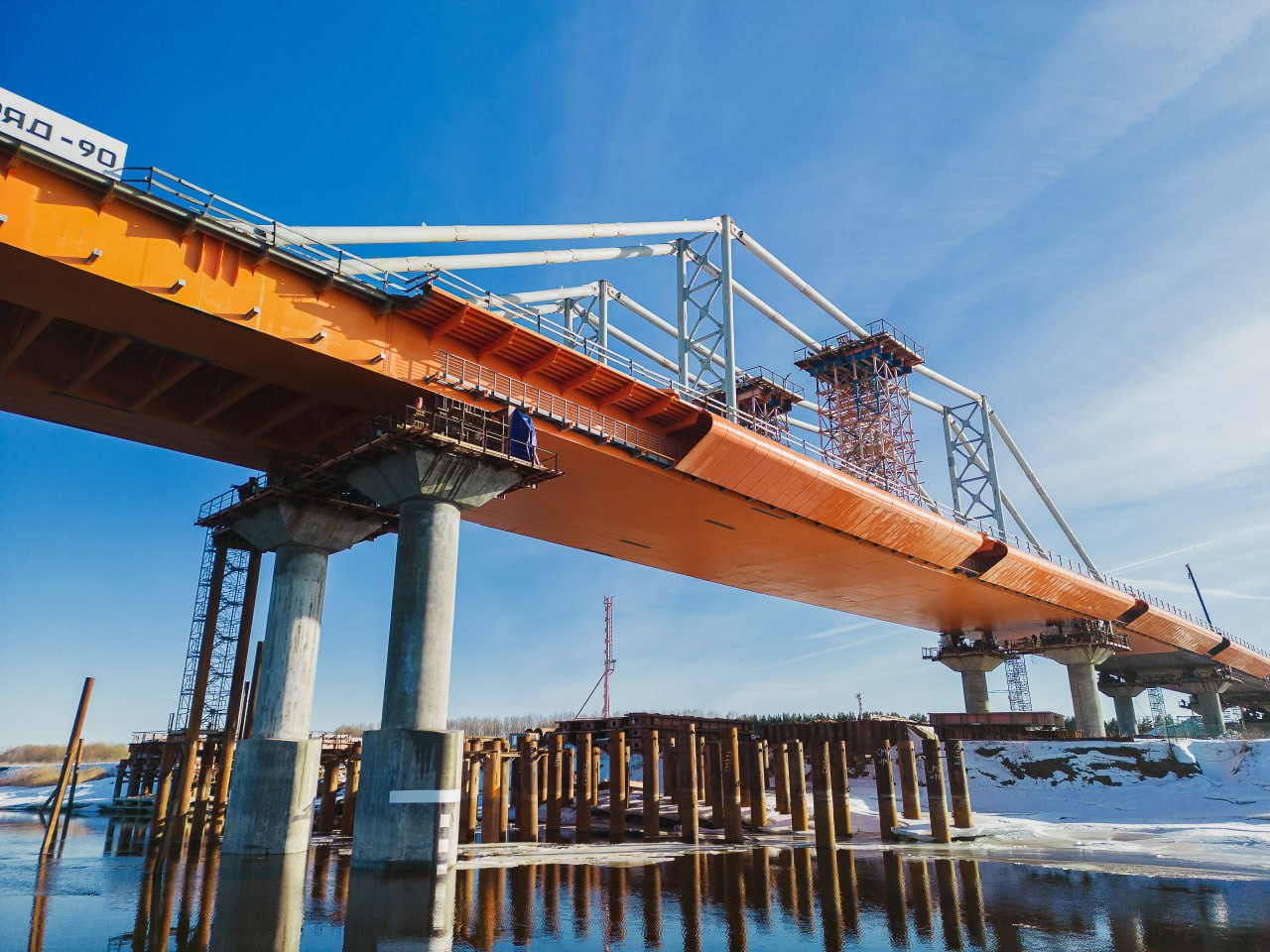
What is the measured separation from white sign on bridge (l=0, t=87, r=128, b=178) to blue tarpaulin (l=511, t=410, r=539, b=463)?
1129cm

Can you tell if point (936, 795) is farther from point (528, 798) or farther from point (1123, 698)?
point (1123, 698)

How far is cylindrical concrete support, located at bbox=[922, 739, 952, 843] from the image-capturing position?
28625 millimetres

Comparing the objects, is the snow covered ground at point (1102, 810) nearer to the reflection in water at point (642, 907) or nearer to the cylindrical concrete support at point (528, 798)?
the cylindrical concrete support at point (528, 798)

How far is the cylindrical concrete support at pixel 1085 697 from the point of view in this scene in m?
61.5

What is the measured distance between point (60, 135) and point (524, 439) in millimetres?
12792

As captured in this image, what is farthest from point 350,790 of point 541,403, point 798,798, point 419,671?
point 541,403

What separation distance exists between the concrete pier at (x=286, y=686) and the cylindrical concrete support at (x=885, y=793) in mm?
19097

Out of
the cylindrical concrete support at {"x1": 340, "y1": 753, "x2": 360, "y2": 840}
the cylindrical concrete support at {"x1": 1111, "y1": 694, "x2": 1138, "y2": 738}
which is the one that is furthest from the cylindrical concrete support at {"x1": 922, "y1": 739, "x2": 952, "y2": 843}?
the cylindrical concrete support at {"x1": 1111, "y1": 694, "x2": 1138, "y2": 738}

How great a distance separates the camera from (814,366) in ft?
205

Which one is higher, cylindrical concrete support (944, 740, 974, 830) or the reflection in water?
cylindrical concrete support (944, 740, 974, 830)

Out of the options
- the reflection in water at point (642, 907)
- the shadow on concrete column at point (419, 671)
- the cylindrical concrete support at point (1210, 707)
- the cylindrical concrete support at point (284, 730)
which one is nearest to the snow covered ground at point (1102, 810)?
the reflection in water at point (642, 907)

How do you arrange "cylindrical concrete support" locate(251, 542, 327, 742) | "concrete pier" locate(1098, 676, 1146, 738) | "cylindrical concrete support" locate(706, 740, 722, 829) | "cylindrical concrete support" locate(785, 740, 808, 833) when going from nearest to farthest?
"cylindrical concrete support" locate(251, 542, 327, 742) → "cylindrical concrete support" locate(785, 740, 808, 833) → "cylindrical concrete support" locate(706, 740, 722, 829) → "concrete pier" locate(1098, 676, 1146, 738)

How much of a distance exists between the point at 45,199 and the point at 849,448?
5045cm

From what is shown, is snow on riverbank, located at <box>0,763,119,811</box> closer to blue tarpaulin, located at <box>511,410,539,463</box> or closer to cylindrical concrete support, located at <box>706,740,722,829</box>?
cylindrical concrete support, located at <box>706,740,722,829</box>
